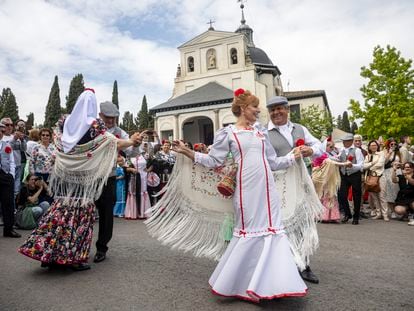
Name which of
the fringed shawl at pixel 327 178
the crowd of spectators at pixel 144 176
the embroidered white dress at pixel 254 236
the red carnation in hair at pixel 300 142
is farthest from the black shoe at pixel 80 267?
the fringed shawl at pixel 327 178

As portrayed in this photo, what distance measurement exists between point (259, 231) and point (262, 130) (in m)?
1.03

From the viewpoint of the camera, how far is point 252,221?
2.91m

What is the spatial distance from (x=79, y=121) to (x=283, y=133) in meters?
2.25

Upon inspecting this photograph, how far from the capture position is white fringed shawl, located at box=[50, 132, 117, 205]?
361 cm

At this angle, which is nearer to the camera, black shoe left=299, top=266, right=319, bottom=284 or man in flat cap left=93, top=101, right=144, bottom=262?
black shoe left=299, top=266, right=319, bottom=284

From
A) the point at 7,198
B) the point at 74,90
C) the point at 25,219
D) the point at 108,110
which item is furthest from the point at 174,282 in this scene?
the point at 74,90

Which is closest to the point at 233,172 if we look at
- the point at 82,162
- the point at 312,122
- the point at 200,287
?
the point at 200,287

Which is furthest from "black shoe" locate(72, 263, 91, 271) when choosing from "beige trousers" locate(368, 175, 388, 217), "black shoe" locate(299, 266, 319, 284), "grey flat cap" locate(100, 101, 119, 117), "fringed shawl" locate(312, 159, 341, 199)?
"beige trousers" locate(368, 175, 388, 217)

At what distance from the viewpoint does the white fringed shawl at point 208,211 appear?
3311 millimetres

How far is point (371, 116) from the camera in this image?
23766 millimetres

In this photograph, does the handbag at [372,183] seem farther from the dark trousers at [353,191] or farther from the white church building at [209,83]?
the white church building at [209,83]

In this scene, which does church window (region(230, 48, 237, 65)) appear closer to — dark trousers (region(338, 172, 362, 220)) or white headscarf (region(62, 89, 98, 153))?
dark trousers (region(338, 172, 362, 220))

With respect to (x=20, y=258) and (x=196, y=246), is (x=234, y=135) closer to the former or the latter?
(x=196, y=246)

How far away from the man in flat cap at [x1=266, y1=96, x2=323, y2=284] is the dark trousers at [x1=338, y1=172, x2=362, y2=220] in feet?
14.1
